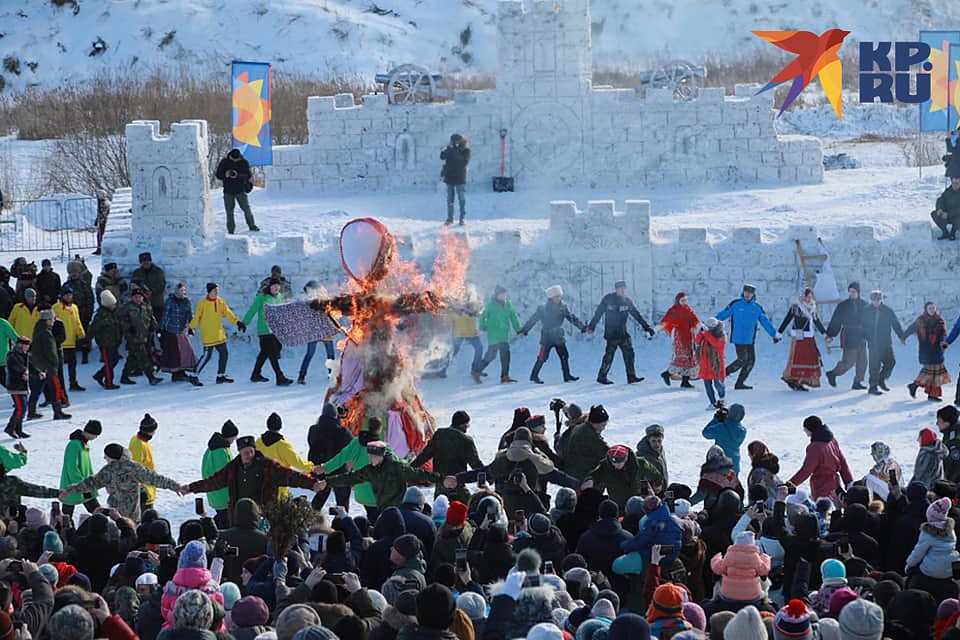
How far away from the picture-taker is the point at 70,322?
17.8 metres

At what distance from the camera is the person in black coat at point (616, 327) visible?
717 inches

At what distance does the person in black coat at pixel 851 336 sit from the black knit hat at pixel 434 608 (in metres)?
11.6

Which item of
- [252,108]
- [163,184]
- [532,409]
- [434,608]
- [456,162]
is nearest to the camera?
[434,608]

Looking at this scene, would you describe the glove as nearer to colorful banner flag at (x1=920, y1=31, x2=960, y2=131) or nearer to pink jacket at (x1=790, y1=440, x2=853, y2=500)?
pink jacket at (x1=790, y1=440, x2=853, y2=500)

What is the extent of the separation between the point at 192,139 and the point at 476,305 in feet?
25.4

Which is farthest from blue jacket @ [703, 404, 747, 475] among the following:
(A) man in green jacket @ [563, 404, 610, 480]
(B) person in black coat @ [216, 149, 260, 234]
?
(B) person in black coat @ [216, 149, 260, 234]

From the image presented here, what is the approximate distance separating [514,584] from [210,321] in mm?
11278

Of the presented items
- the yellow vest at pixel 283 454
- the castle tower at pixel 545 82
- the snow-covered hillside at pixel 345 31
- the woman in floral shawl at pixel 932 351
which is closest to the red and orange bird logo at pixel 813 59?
the castle tower at pixel 545 82

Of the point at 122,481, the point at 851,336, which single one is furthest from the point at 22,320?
the point at 851,336

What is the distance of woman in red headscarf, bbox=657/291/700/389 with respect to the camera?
696 inches

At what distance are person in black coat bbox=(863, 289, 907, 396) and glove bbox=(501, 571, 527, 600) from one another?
34.5ft

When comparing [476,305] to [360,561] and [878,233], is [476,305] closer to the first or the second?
[360,561]

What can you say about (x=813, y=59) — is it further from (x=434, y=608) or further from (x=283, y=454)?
(x=434, y=608)

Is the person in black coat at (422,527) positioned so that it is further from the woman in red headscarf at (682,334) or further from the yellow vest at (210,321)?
the yellow vest at (210,321)
